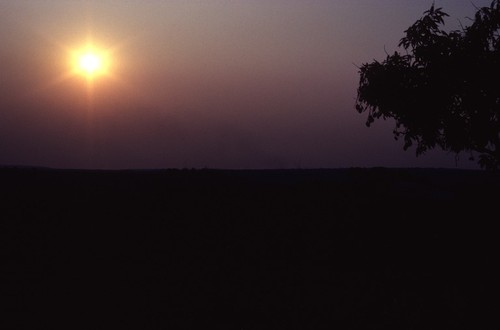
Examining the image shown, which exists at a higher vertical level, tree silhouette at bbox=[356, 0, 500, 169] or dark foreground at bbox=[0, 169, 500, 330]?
tree silhouette at bbox=[356, 0, 500, 169]

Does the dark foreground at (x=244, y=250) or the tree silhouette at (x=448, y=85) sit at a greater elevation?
the tree silhouette at (x=448, y=85)

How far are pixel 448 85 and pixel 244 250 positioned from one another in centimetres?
1036

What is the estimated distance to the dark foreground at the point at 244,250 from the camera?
1620 centimetres

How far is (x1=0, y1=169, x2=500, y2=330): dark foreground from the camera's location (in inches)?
638

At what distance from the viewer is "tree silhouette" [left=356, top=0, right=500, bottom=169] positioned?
2088 cm

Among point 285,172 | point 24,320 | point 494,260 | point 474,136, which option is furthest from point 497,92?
point 285,172

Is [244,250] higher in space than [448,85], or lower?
lower

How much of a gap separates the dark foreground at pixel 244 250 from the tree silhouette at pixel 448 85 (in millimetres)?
5241

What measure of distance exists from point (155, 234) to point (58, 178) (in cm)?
1250

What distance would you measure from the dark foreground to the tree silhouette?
5.24m

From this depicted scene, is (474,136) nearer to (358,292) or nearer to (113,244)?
(358,292)

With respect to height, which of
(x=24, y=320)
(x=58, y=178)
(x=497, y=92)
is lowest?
(x=24, y=320)

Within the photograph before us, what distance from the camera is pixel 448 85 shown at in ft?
68.8

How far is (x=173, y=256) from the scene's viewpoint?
75.8ft
